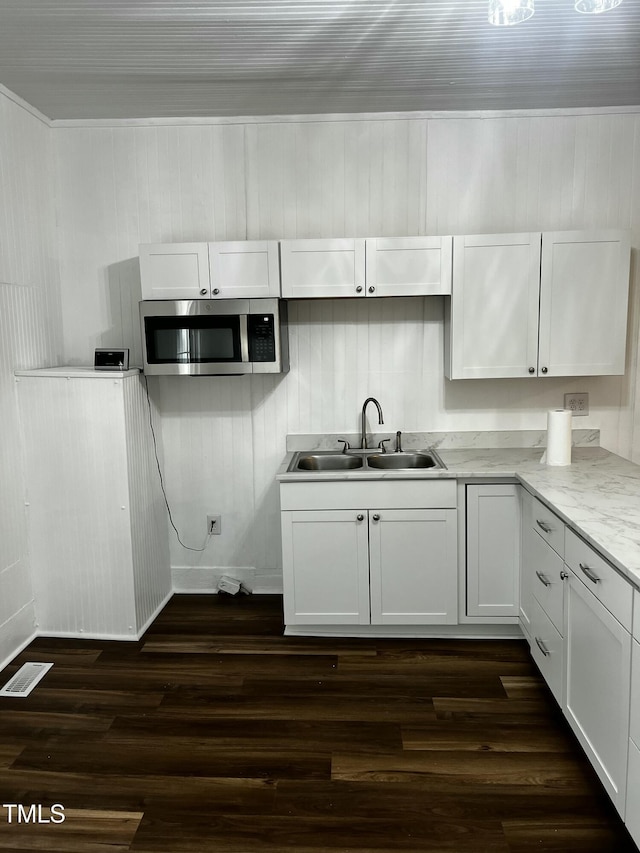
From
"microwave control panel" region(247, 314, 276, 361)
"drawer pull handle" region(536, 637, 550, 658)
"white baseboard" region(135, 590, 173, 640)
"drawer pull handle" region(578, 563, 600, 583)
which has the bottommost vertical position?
"white baseboard" region(135, 590, 173, 640)

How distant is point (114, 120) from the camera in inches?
137

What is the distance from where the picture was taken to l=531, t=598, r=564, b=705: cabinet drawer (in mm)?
2393

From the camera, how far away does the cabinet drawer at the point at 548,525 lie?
2385mm

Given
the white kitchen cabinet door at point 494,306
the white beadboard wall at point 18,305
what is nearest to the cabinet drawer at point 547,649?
the white kitchen cabinet door at point 494,306

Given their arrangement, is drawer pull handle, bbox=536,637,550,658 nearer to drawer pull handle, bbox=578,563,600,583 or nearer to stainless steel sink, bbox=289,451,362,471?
drawer pull handle, bbox=578,563,600,583

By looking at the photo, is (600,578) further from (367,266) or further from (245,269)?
(245,269)

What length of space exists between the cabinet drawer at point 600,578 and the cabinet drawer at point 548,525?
0.08m

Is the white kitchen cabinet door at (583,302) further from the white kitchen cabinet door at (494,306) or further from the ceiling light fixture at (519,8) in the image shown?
the ceiling light fixture at (519,8)

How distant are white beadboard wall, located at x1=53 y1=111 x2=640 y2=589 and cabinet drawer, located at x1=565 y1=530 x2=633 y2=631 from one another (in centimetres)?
141

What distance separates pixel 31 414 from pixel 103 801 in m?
1.81

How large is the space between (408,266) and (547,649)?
1832 mm

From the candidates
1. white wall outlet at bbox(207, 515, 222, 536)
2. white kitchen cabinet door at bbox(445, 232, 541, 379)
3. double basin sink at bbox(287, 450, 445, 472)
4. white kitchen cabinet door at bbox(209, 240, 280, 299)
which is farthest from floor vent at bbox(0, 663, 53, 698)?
white kitchen cabinet door at bbox(445, 232, 541, 379)

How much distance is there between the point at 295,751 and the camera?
7.76ft

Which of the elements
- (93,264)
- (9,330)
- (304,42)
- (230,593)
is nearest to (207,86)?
(304,42)
